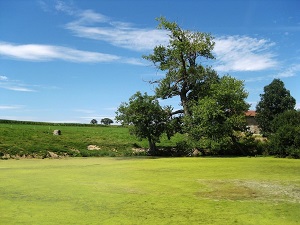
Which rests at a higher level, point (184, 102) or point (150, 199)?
point (184, 102)

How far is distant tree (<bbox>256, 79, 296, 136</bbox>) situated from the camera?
144 feet

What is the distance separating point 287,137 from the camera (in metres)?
19.4

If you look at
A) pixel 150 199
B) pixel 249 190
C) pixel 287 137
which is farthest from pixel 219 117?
pixel 150 199

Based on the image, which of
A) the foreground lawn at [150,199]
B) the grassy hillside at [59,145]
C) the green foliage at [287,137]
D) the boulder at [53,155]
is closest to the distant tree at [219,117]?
the green foliage at [287,137]

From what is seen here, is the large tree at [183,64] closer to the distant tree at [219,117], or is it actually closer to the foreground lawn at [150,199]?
the distant tree at [219,117]

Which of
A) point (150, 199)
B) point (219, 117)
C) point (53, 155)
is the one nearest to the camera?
point (150, 199)

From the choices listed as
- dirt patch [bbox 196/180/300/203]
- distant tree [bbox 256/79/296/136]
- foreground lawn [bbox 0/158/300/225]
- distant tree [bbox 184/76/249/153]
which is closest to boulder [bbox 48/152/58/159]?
distant tree [bbox 184/76/249/153]

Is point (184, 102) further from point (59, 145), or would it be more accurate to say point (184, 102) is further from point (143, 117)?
point (59, 145)

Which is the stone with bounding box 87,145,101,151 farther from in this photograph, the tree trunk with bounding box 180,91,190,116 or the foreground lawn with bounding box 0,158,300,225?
the foreground lawn with bounding box 0,158,300,225

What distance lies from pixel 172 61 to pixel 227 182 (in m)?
15.4

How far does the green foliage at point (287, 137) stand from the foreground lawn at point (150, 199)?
898cm

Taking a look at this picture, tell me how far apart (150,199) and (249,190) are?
8.36 ft

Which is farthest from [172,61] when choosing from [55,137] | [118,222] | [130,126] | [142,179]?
[118,222]

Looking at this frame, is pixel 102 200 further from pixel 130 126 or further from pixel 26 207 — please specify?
pixel 130 126
